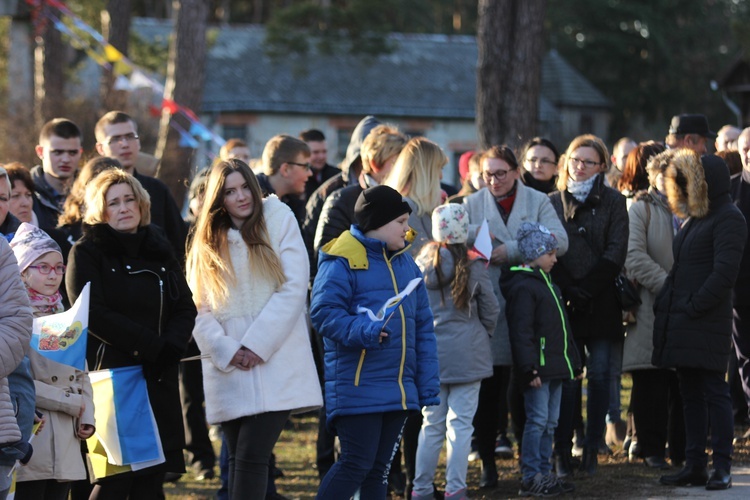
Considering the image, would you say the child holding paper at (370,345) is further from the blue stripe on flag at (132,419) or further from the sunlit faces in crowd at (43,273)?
the sunlit faces in crowd at (43,273)

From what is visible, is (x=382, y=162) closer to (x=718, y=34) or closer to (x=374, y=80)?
(x=374, y=80)

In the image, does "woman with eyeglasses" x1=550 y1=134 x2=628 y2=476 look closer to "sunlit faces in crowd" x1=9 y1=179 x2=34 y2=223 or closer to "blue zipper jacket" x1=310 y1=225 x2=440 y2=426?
"blue zipper jacket" x1=310 y1=225 x2=440 y2=426

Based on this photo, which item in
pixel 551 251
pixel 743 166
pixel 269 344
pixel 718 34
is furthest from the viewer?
pixel 718 34

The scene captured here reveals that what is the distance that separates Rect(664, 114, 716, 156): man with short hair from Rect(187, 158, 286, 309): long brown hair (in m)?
4.20

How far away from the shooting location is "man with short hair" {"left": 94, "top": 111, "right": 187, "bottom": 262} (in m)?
8.12

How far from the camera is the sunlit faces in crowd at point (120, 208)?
6.24 metres

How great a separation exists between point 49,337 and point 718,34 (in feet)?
177

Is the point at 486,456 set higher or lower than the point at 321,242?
lower

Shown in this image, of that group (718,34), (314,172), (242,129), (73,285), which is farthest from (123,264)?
(718,34)

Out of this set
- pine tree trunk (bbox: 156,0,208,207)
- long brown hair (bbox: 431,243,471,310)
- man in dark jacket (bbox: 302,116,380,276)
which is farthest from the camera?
pine tree trunk (bbox: 156,0,208,207)

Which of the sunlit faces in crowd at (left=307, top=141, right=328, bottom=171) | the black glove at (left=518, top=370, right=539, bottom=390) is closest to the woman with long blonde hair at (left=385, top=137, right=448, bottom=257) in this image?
the black glove at (left=518, top=370, right=539, bottom=390)

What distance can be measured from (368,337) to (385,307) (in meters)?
0.18

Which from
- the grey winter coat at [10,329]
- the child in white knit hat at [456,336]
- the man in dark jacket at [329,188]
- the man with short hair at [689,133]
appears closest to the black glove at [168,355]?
the grey winter coat at [10,329]

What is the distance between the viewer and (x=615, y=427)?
9375 millimetres
